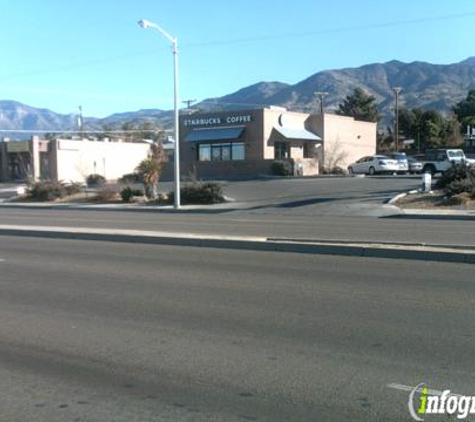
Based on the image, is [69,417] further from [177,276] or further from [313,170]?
[313,170]

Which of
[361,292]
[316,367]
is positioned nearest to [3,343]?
[316,367]

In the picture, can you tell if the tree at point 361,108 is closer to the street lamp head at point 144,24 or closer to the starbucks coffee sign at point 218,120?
the starbucks coffee sign at point 218,120

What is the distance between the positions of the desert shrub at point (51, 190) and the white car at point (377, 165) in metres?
22.0

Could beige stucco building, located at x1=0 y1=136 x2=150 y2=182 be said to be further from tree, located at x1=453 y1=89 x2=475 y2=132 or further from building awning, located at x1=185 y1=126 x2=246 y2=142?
tree, located at x1=453 y1=89 x2=475 y2=132

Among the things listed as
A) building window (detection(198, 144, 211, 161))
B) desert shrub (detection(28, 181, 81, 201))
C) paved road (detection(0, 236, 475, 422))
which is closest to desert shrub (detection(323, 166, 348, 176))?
building window (detection(198, 144, 211, 161))

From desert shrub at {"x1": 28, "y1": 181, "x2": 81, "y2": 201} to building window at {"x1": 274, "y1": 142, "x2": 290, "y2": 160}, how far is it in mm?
18201

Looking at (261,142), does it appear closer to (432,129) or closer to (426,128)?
(432,129)

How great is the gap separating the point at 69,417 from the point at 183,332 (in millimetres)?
2274

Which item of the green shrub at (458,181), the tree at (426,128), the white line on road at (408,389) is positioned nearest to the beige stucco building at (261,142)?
the green shrub at (458,181)

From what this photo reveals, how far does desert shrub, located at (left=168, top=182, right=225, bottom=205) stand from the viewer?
3556 centimetres

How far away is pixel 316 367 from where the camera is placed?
556 cm

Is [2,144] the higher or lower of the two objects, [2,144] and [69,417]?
the higher
